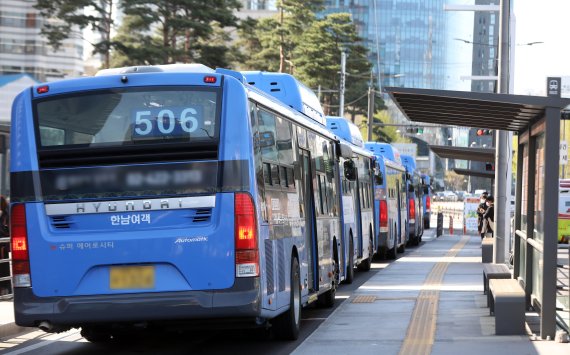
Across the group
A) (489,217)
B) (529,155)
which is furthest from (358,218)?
(529,155)

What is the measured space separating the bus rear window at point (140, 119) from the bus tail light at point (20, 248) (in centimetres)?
71

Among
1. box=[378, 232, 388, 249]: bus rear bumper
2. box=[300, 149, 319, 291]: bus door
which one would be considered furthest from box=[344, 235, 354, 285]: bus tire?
box=[378, 232, 388, 249]: bus rear bumper

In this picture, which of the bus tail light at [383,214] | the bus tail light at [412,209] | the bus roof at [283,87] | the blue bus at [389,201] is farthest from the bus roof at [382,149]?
the bus roof at [283,87]

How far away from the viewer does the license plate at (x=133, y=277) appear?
10625 millimetres

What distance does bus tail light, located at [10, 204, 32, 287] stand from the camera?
10.8m

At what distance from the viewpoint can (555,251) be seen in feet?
39.0

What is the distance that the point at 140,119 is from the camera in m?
10.9

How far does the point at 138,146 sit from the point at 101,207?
2.20 feet

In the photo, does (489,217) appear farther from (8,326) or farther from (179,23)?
(179,23)

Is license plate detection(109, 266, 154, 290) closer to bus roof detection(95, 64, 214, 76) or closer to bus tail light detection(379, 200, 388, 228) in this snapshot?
bus roof detection(95, 64, 214, 76)

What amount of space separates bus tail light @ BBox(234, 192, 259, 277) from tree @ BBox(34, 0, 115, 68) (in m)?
44.4

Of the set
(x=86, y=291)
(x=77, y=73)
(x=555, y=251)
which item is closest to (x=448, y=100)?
(x=555, y=251)

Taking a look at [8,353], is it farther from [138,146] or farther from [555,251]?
[555,251]

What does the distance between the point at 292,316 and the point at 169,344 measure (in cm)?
160
